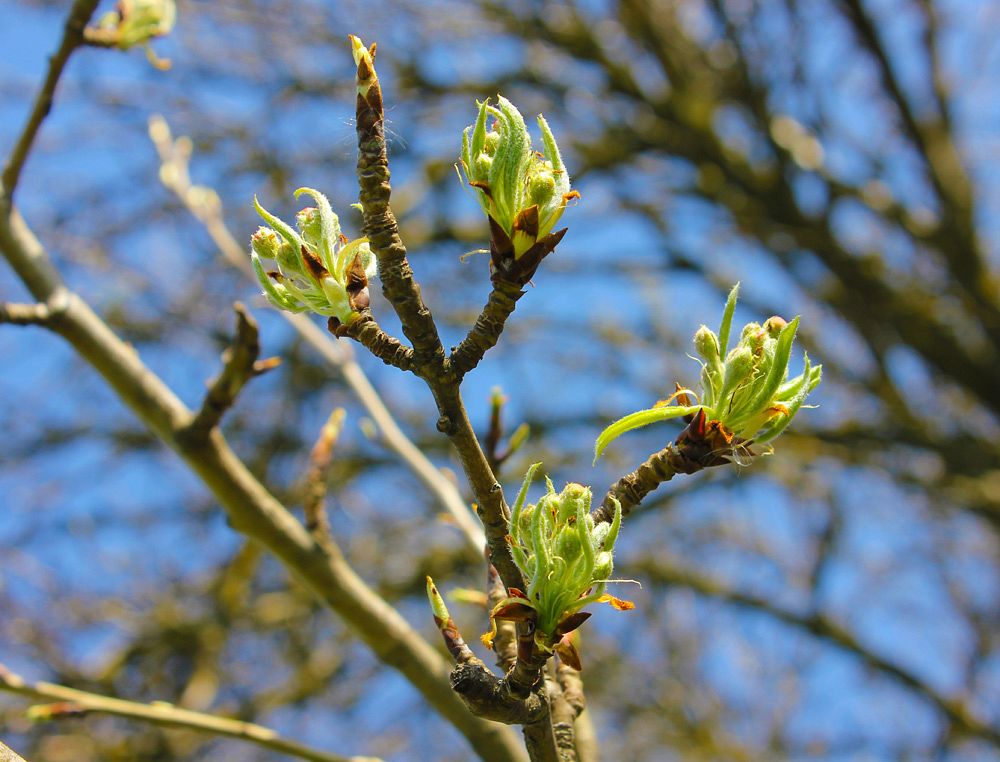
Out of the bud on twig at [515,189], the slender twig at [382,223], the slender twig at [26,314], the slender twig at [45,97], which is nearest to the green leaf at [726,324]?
the bud on twig at [515,189]

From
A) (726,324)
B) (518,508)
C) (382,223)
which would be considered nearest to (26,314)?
(382,223)

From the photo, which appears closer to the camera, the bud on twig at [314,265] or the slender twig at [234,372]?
the bud on twig at [314,265]

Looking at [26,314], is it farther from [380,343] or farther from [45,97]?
[380,343]

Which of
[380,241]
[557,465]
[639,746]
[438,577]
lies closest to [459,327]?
[557,465]

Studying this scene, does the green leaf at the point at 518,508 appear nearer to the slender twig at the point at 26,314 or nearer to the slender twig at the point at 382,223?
the slender twig at the point at 382,223

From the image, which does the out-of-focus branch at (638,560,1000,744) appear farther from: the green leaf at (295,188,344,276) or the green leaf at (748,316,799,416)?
the green leaf at (295,188,344,276)

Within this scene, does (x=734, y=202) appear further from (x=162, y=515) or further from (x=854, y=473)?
(x=162, y=515)
